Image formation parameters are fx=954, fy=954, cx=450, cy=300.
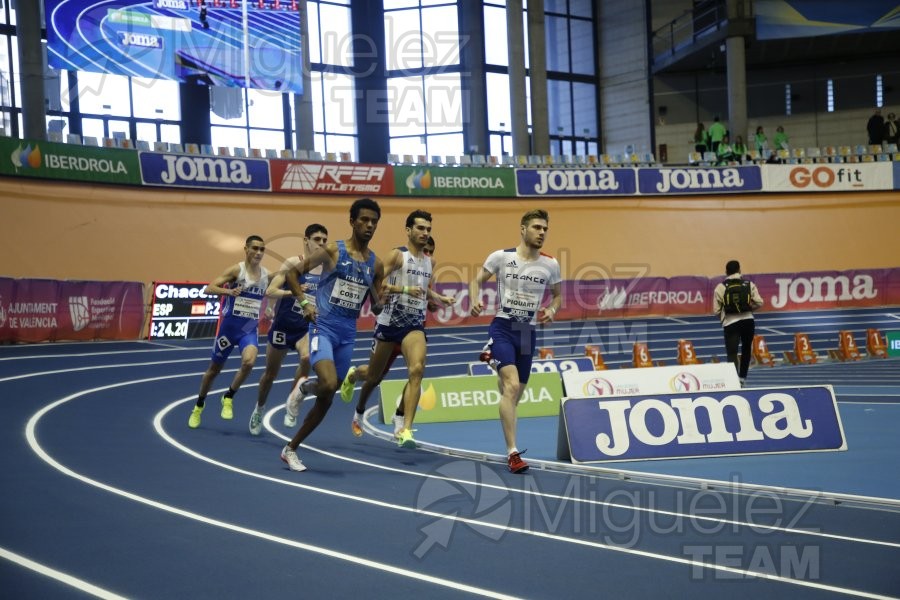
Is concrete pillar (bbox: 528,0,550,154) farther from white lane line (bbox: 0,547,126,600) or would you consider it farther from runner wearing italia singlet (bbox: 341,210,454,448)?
white lane line (bbox: 0,547,126,600)

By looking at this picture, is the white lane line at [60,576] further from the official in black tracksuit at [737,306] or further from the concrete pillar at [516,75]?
the concrete pillar at [516,75]

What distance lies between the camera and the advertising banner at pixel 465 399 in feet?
39.3

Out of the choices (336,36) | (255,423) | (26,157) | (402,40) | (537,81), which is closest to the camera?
(255,423)

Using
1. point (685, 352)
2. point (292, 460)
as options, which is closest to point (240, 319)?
point (292, 460)

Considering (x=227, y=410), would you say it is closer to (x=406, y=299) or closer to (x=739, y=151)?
(x=406, y=299)

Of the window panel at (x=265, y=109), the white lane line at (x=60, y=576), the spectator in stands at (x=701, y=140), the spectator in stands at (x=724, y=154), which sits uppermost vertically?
the window panel at (x=265, y=109)

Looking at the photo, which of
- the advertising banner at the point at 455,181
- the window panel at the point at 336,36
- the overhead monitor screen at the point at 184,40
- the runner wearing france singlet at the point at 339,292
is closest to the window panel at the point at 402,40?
the window panel at the point at 336,36

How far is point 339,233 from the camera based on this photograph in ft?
91.5

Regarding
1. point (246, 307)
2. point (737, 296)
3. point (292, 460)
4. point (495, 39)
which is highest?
point (495, 39)

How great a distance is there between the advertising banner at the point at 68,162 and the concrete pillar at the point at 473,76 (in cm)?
1659

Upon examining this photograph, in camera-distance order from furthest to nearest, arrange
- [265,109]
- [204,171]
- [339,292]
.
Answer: [265,109]
[204,171]
[339,292]

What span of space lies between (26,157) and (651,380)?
16819 millimetres

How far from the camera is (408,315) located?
30.3 ft

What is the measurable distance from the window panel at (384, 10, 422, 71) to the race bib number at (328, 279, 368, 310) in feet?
103
